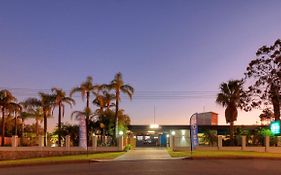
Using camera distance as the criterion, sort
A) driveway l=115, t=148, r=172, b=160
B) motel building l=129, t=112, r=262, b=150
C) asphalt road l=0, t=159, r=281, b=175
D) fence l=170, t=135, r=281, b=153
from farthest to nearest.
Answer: motel building l=129, t=112, r=262, b=150 < fence l=170, t=135, r=281, b=153 < driveway l=115, t=148, r=172, b=160 < asphalt road l=0, t=159, r=281, b=175

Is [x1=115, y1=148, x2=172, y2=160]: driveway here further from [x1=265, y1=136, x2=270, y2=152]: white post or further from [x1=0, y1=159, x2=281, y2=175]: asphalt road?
[x1=265, y1=136, x2=270, y2=152]: white post

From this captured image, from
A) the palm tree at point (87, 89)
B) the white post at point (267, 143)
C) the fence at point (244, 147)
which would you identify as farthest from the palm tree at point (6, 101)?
the white post at point (267, 143)

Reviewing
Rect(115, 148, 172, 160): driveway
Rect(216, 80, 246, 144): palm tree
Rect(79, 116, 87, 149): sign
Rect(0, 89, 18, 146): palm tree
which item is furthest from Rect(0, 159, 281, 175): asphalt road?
Rect(0, 89, 18, 146): palm tree

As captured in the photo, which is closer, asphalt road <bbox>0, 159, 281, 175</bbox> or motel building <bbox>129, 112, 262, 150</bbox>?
asphalt road <bbox>0, 159, 281, 175</bbox>

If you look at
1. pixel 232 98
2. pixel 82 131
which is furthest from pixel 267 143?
pixel 82 131

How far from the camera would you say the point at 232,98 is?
54156 mm

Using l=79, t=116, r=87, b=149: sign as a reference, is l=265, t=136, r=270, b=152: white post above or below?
below

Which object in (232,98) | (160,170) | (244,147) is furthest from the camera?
(232,98)

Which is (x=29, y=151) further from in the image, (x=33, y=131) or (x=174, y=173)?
(x=33, y=131)

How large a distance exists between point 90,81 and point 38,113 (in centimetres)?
2162

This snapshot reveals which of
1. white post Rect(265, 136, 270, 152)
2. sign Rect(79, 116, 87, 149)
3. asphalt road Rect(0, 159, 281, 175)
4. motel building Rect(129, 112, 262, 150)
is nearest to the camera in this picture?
asphalt road Rect(0, 159, 281, 175)

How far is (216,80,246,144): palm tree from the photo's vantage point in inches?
2119

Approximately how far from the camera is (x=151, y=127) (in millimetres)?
70000

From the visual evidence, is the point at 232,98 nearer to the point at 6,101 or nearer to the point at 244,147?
the point at 244,147
